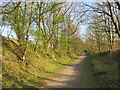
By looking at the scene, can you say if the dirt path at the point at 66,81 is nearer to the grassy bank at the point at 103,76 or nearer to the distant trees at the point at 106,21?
the grassy bank at the point at 103,76

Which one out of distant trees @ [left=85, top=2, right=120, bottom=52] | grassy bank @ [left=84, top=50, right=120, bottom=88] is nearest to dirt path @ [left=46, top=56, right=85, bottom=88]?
grassy bank @ [left=84, top=50, right=120, bottom=88]

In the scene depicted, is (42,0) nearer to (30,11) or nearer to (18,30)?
(30,11)

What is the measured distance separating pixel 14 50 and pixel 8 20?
331cm

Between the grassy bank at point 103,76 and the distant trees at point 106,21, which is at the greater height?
the distant trees at point 106,21

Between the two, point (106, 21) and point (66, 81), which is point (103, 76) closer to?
point (66, 81)

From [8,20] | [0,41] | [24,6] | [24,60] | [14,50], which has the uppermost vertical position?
[24,6]

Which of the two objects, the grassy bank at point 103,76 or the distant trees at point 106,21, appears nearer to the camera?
the grassy bank at point 103,76

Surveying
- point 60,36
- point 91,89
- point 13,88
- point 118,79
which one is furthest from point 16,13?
point 60,36

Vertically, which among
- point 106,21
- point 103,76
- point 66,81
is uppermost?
point 106,21

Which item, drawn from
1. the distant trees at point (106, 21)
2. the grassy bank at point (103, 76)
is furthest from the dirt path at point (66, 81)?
the distant trees at point (106, 21)

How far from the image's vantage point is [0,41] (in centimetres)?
1159

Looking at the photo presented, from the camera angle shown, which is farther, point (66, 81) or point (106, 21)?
point (106, 21)

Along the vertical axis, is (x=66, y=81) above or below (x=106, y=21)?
below

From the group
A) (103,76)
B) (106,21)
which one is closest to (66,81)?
(103,76)
